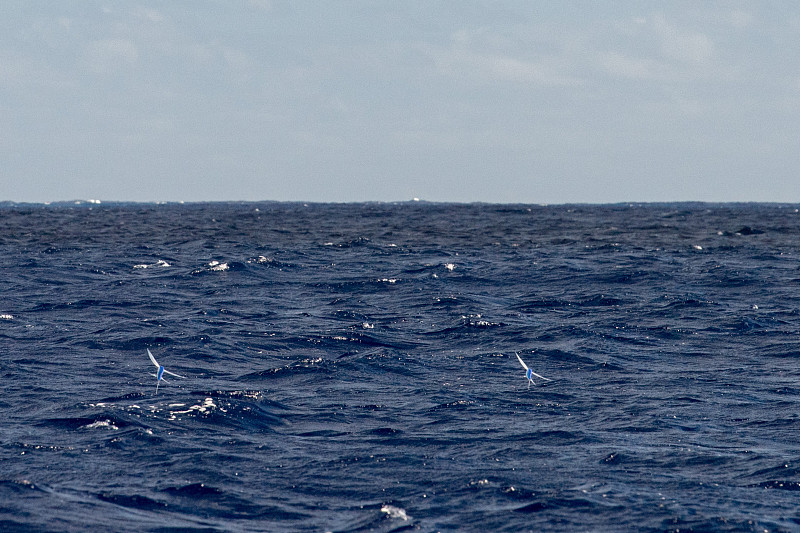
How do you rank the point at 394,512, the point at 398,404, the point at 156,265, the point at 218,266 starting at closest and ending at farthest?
the point at 394,512, the point at 398,404, the point at 218,266, the point at 156,265

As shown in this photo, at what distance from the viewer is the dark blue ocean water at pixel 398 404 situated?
1027 centimetres

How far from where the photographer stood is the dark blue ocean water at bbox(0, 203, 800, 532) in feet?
33.7

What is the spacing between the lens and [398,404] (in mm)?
15445

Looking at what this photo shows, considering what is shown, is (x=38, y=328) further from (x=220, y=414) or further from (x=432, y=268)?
(x=432, y=268)

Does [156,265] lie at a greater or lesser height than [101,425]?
greater

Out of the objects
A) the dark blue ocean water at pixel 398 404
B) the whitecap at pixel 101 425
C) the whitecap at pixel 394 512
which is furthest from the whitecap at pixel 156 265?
the whitecap at pixel 394 512

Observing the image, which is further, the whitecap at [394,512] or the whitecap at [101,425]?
the whitecap at [101,425]

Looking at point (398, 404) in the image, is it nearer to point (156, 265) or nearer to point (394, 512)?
point (394, 512)

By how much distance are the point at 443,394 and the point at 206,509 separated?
260 inches

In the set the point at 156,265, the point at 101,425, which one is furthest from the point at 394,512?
the point at 156,265

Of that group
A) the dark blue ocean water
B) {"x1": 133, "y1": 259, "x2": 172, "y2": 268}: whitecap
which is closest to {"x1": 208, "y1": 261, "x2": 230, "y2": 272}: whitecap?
{"x1": 133, "y1": 259, "x2": 172, "y2": 268}: whitecap

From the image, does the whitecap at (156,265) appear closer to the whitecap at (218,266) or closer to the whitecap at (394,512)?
the whitecap at (218,266)

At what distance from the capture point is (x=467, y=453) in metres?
12.5

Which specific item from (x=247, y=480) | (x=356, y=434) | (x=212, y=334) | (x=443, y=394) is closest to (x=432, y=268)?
(x=212, y=334)
